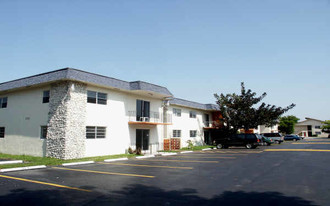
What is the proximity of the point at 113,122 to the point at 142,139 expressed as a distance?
4.21 m

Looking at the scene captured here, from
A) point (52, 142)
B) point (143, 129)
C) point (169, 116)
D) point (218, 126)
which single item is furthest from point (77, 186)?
point (218, 126)

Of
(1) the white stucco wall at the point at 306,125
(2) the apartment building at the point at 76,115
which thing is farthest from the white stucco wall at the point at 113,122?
(1) the white stucco wall at the point at 306,125

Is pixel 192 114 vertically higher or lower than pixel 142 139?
higher

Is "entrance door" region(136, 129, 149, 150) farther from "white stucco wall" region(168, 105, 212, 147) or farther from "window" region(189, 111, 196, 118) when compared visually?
"window" region(189, 111, 196, 118)

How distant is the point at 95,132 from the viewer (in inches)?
736

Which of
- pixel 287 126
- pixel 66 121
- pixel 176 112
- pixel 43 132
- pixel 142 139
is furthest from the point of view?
pixel 287 126

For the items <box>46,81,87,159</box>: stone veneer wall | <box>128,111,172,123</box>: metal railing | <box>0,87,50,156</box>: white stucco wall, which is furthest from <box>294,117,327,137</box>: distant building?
<box>0,87,50,156</box>: white stucco wall

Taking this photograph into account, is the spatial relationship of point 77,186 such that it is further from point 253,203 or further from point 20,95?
point 20,95

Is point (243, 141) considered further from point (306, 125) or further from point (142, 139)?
point (306, 125)

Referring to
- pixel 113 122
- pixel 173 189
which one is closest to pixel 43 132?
pixel 113 122

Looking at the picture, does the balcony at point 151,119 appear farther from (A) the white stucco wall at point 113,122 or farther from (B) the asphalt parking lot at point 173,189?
(B) the asphalt parking lot at point 173,189

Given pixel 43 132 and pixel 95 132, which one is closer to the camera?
pixel 43 132

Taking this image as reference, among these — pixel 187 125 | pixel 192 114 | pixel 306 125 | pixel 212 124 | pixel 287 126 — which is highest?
pixel 192 114

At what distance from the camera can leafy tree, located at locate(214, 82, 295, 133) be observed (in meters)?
33.4
